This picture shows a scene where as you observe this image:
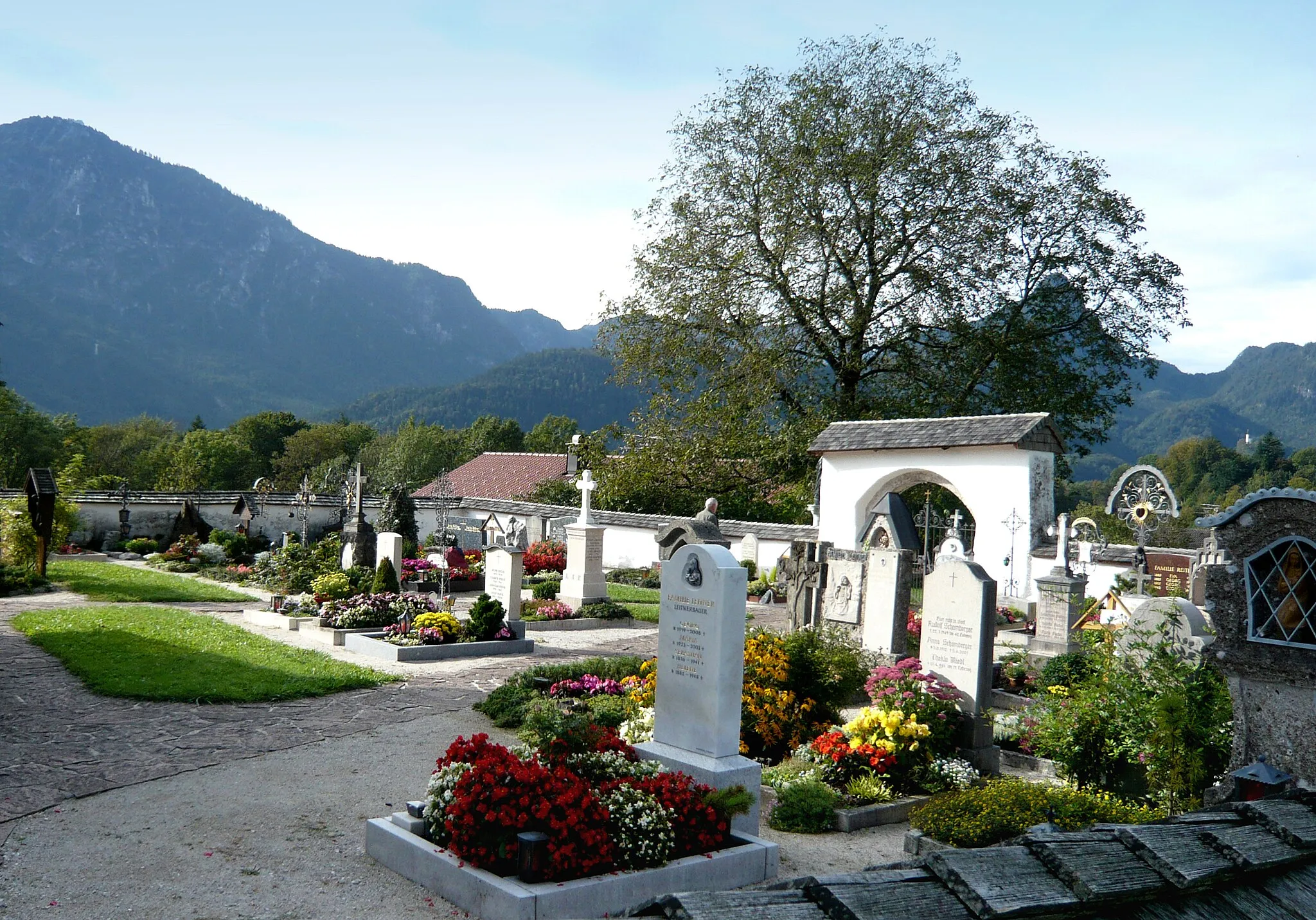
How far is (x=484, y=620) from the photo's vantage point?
14.5m

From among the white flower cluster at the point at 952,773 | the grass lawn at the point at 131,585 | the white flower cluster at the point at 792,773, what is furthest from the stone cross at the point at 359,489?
the white flower cluster at the point at 952,773

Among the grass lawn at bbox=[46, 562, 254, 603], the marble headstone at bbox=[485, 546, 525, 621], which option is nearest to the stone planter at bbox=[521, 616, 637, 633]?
the marble headstone at bbox=[485, 546, 525, 621]

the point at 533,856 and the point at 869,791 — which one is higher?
the point at 533,856

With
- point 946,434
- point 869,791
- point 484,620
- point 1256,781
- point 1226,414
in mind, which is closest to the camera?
point 1256,781

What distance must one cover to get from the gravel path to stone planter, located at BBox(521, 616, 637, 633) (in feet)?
19.2

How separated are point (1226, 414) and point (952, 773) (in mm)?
190597

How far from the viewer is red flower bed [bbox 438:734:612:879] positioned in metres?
5.38

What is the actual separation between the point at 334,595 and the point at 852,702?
381 inches

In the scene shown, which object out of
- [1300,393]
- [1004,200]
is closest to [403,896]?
[1004,200]

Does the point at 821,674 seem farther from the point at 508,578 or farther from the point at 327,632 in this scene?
the point at 327,632

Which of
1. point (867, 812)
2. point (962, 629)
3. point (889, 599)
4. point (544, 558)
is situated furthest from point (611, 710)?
point (544, 558)

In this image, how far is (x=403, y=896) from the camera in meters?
5.58

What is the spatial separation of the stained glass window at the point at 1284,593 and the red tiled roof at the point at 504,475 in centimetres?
3493

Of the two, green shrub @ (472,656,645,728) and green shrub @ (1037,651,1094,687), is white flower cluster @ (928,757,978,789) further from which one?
green shrub @ (472,656,645,728)
